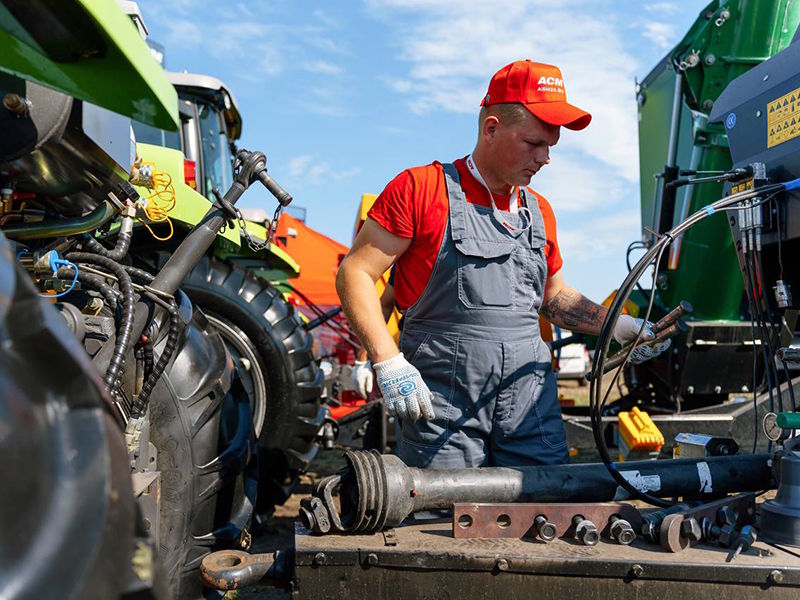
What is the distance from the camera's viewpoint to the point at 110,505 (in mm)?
763

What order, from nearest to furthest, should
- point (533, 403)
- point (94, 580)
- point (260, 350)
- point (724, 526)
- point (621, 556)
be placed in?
1. point (94, 580)
2. point (621, 556)
3. point (724, 526)
4. point (533, 403)
5. point (260, 350)

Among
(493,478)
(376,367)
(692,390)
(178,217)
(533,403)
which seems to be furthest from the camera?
(692,390)

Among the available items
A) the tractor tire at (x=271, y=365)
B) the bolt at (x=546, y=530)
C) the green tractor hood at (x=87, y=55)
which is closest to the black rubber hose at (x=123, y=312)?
the green tractor hood at (x=87, y=55)

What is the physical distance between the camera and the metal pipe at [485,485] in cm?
183

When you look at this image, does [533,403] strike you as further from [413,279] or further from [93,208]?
[93,208]

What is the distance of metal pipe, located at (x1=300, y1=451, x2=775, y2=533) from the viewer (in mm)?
1830

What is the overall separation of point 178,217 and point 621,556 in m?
2.37

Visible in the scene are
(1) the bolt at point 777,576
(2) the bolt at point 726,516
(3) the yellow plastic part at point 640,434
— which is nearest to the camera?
(1) the bolt at point 777,576

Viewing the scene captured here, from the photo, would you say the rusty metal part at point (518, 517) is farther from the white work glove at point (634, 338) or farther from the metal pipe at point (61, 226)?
the metal pipe at point (61, 226)

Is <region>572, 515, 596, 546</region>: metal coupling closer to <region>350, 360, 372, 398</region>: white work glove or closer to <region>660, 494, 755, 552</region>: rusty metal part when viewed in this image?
<region>660, 494, 755, 552</region>: rusty metal part

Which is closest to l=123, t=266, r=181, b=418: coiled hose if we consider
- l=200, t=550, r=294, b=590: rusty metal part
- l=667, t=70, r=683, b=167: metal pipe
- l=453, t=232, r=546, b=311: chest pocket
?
l=200, t=550, r=294, b=590: rusty metal part

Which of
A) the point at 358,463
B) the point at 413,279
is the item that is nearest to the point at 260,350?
the point at 413,279

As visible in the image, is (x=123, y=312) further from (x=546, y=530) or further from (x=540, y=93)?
(x=540, y=93)

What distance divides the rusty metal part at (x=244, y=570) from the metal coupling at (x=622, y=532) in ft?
2.63
